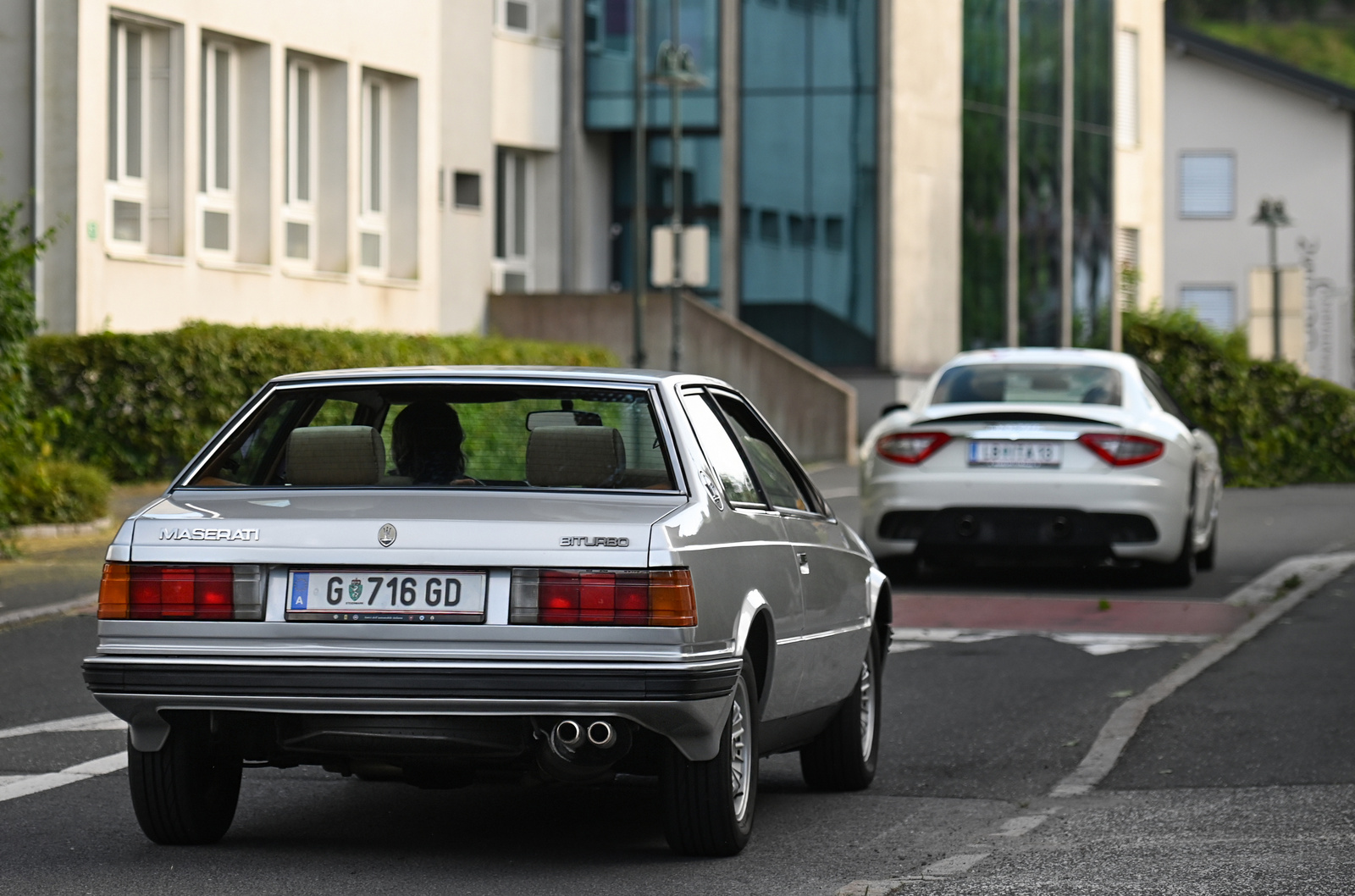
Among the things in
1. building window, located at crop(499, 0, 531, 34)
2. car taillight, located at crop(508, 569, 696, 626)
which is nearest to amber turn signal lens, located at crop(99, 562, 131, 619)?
car taillight, located at crop(508, 569, 696, 626)

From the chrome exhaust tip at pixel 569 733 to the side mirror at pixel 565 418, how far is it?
118 centimetres

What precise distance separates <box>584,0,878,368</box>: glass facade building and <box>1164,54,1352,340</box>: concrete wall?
32110mm

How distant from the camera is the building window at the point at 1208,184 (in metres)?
67.9

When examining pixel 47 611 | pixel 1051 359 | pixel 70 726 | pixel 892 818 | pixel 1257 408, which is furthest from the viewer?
pixel 1257 408

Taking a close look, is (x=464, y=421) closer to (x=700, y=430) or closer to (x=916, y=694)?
(x=700, y=430)

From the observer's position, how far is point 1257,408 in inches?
1150

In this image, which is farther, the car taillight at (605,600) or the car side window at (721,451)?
A: the car side window at (721,451)

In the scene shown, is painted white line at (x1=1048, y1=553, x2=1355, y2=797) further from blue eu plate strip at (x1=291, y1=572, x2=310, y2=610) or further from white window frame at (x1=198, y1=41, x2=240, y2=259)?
white window frame at (x1=198, y1=41, x2=240, y2=259)

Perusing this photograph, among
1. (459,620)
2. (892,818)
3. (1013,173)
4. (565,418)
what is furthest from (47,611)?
(1013,173)

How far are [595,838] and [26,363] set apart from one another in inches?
418

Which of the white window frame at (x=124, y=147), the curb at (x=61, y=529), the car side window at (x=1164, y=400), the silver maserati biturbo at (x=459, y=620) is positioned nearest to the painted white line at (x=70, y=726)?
the silver maserati biturbo at (x=459, y=620)

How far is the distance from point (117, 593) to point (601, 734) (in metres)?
1.35

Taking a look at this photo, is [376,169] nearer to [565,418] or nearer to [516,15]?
[516,15]

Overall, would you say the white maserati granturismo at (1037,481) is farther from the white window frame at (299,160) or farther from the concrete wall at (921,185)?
the concrete wall at (921,185)
